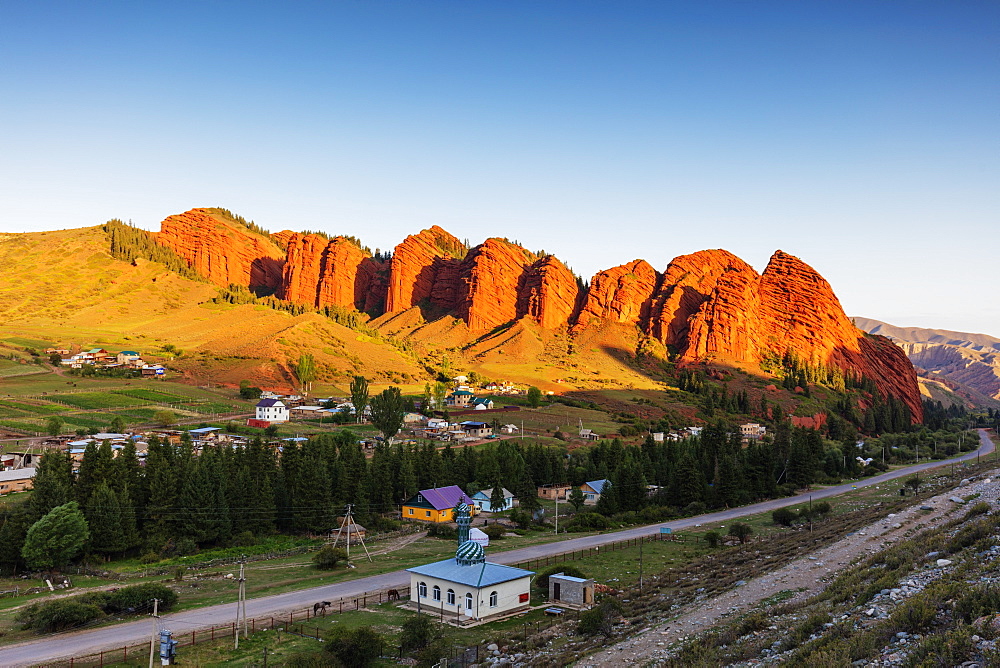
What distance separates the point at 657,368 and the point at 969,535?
164856 mm

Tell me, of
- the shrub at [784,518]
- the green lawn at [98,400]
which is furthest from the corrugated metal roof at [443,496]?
the green lawn at [98,400]

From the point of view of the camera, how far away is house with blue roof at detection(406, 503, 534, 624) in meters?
34.5

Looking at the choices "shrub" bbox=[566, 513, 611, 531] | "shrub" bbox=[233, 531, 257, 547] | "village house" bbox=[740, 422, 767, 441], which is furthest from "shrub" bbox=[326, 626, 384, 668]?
"village house" bbox=[740, 422, 767, 441]

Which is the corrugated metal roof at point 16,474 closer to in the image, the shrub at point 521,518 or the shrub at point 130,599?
the shrub at point 130,599

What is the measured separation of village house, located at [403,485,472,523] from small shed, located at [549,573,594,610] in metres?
25.0

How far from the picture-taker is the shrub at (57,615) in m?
31.8

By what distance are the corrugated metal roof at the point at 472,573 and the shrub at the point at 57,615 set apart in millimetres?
15158

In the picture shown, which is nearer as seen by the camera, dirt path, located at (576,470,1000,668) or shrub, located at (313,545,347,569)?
dirt path, located at (576,470,1000,668)

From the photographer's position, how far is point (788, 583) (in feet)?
Result: 110

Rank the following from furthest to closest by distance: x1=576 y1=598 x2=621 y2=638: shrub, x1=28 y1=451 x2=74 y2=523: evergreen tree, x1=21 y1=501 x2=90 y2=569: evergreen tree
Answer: x1=28 y1=451 x2=74 y2=523: evergreen tree, x1=21 y1=501 x2=90 y2=569: evergreen tree, x1=576 y1=598 x2=621 y2=638: shrub

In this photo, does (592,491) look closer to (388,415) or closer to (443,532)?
(443,532)

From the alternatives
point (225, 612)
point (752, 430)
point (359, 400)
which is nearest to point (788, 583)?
point (225, 612)

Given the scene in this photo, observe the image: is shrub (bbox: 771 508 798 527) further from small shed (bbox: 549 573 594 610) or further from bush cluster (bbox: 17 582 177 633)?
bush cluster (bbox: 17 582 177 633)

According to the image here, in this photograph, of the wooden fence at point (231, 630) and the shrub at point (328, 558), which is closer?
the wooden fence at point (231, 630)
